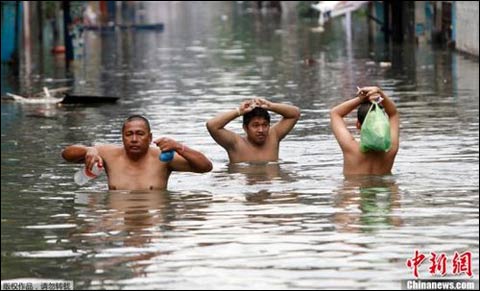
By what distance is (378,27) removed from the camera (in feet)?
202

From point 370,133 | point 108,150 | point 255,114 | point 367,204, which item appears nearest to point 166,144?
→ point 108,150

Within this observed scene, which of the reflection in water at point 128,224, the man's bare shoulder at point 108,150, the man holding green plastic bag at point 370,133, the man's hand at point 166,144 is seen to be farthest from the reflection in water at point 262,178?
the man's bare shoulder at point 108,150

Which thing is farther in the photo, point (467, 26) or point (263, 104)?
point (467, 26)

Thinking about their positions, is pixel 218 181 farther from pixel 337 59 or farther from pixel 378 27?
pixel 378 27

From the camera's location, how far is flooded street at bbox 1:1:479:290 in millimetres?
9281

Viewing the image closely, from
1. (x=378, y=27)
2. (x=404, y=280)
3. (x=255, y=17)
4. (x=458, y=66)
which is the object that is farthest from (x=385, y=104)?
(x=255, y=17)

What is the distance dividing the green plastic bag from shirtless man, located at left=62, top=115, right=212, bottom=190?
1433 millimetres

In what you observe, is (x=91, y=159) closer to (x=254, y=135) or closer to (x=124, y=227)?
(x=124, y=227)

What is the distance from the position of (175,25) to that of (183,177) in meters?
63.7

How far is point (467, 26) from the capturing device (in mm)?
40750

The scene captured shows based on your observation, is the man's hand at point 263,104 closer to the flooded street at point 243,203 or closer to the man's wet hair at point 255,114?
the man's wet hair at point 255,114

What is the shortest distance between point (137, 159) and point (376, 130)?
2.09 m

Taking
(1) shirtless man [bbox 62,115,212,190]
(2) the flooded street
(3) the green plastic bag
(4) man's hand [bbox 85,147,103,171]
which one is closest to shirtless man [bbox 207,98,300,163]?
(2) the flooded street

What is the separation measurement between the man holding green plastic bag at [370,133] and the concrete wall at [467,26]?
25655 millimetres
